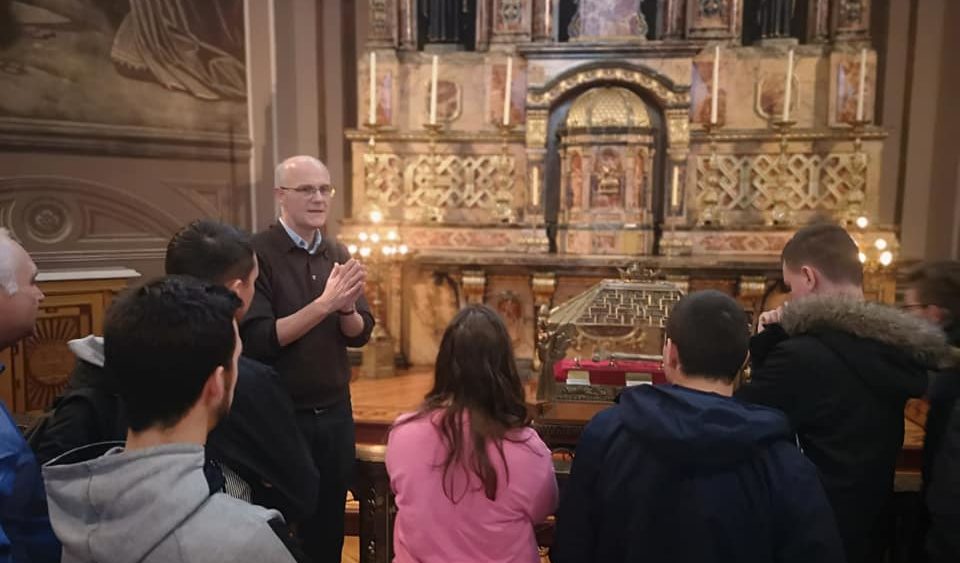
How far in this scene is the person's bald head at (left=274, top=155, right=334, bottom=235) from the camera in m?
2.42

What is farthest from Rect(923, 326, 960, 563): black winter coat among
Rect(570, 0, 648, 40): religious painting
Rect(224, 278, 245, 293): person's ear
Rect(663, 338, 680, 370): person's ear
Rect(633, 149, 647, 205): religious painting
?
Rect(570, 0, 648, 40): religious painting

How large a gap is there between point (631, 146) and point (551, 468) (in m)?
4.59

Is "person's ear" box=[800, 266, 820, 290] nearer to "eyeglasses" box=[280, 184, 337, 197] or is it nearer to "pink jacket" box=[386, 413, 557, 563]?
"pink jacket" box=[386, 413, 557, 563]

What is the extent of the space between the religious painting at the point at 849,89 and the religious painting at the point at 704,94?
0.89 metres

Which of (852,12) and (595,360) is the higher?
(852,12)

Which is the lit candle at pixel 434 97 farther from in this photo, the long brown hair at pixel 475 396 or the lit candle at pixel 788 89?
the long brown hair at pixel 475 396

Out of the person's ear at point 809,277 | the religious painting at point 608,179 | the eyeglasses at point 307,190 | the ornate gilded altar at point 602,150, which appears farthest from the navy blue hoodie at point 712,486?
the religious painting at point 608,179

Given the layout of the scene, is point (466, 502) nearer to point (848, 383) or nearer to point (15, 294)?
point (848, 383)

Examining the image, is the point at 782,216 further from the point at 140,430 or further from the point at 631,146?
the point at 140,430

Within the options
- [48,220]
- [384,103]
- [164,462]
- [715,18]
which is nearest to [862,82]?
[715,18]

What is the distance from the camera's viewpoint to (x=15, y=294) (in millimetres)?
1493

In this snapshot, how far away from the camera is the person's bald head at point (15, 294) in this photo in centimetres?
148

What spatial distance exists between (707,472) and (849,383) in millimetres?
594

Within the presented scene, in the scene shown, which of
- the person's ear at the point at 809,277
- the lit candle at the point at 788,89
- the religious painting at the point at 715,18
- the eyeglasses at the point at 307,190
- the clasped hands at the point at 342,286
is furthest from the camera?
the religious painting at the point at 715,18
